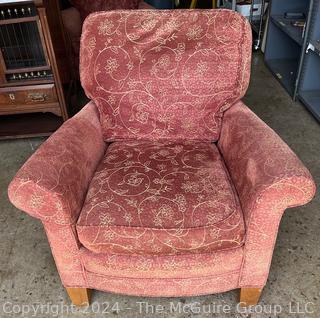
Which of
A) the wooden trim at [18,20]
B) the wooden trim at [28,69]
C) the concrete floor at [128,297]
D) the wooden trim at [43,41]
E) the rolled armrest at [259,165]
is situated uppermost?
the wooden trim at [18,20]

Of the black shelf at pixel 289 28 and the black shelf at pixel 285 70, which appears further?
the black shelf at pixel 285 70

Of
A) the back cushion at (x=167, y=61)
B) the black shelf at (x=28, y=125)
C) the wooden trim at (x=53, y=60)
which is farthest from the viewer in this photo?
the black shelf at (x=28, y=125)

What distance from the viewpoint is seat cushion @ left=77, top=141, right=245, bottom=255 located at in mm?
1067

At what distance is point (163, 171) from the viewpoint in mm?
1252

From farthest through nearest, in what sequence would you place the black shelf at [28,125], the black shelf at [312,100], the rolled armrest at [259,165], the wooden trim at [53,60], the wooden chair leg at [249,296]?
the black shelf at [312,100]
the black shelf at [28,125]
the wooden trim at [53,60]
the wooden chair leg at [249,296]
the rolled armrest at [259,165]

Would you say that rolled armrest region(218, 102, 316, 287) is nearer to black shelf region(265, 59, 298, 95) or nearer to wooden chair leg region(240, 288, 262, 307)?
wooden chair leg region(240, 288, 262, 307)

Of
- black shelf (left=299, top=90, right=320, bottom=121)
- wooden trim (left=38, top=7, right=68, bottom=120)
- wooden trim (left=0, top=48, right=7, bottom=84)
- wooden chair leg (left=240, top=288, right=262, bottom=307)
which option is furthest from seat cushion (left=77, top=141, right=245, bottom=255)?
black shelf (left=299, top=90, right=320, bottom=121)

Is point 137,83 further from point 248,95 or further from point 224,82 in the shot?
point 248,95

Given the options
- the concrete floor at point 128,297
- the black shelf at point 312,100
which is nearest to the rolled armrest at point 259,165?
the concrete floor at point 128,297

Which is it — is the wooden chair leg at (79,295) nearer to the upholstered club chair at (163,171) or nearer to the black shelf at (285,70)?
the upholstered club chair at (163,171)

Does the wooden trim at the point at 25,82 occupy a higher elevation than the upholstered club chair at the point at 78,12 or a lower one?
lower

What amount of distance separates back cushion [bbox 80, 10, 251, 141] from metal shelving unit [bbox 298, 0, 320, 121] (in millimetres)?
1081

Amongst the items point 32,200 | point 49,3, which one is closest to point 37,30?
point 49,3

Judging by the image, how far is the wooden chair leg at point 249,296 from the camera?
1235mm
